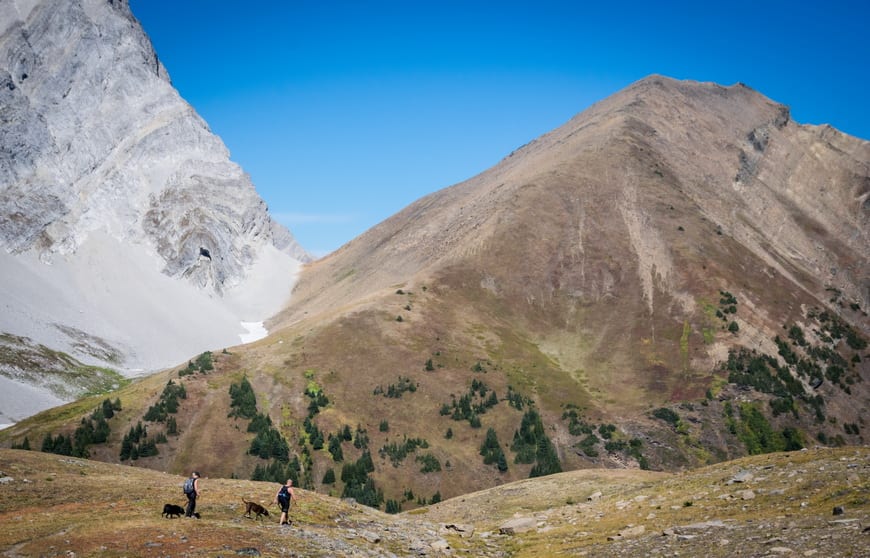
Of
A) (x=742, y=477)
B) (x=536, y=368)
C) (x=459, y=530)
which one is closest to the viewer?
(x=742, y=477)

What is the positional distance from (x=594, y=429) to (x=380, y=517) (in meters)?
80.5

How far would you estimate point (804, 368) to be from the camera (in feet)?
425

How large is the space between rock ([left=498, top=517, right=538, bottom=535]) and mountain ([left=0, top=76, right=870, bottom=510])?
48.8 metres

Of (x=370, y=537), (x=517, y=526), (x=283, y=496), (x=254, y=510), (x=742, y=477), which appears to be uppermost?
(x=742, y=477)

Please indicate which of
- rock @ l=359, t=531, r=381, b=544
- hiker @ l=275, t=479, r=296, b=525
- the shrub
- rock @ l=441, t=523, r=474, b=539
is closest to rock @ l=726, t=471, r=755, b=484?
rock @ l=441, t=523, r=474, b=539

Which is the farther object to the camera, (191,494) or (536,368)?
(536,368)

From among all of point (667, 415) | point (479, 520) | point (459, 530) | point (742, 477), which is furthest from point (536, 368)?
point (742, 477)

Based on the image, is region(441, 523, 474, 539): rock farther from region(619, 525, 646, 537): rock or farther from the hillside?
region(619, 525, 646, 537): rock

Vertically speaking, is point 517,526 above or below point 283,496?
below

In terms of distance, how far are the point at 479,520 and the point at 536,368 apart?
8534cm

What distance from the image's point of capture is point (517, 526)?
133ft

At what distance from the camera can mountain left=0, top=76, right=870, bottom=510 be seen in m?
96.6

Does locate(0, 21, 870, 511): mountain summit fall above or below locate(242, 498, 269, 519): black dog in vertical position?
above

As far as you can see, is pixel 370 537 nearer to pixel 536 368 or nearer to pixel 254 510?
pixel 254 510
